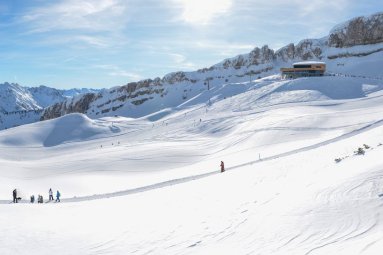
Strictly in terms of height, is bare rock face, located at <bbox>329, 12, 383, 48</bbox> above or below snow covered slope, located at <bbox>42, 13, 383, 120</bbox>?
above

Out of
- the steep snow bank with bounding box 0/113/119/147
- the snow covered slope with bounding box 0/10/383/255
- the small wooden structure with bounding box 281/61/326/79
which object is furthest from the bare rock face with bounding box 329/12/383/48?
the steep snow bank with bounding box 0/113/119/147

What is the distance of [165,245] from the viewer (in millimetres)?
12328

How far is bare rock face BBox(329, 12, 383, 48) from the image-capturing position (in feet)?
417

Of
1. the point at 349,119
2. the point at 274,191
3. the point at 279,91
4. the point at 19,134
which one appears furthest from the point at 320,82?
the point at 274,191

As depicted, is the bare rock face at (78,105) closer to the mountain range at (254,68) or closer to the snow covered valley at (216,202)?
the mountain range at (254,68)

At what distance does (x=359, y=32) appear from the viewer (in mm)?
130375

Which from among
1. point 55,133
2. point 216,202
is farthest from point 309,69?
point 216,202

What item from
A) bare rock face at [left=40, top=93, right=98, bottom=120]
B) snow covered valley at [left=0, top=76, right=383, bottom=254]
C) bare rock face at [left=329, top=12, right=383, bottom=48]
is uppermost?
bare rock face at [left=329, top=12, right=383, bottom=48]

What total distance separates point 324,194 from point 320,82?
73.7 meters

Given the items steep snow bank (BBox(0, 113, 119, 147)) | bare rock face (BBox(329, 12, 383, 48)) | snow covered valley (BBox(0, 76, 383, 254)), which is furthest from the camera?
bare rock face (BBox(329, 12, 383, 48))

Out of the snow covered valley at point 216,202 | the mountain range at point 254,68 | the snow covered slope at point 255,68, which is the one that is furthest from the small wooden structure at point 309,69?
the snow covered valley at point 216,202

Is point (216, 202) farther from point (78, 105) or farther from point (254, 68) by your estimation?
point (78, 105)

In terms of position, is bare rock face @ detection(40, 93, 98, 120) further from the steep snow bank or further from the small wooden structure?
the small wooden structure

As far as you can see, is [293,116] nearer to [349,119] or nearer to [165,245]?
[349,119]
